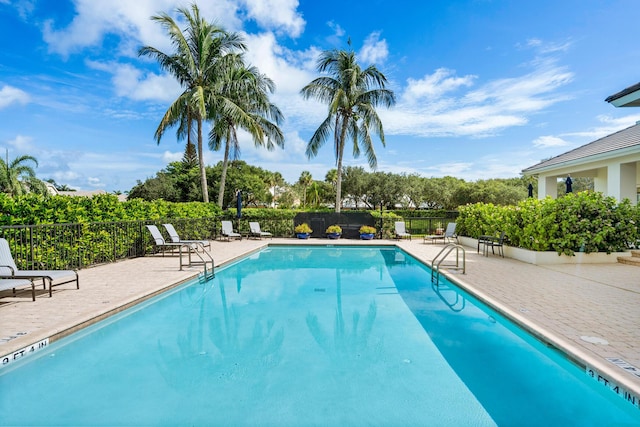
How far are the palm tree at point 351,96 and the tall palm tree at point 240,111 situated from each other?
127 inches

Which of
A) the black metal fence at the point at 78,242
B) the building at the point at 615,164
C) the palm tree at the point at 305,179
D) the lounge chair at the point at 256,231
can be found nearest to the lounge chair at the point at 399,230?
the lounge chair at the point at 256,231

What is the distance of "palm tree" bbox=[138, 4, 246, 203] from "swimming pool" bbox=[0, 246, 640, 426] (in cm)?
1350

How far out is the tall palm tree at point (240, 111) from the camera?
1817cm

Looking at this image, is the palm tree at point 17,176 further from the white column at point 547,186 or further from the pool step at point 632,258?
the pool step at point 632,258

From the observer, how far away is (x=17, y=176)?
31922mm

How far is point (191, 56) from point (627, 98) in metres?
17.3

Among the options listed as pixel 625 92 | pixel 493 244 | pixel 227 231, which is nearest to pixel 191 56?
pixel 227 231

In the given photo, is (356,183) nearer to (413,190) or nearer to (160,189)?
(413,190)

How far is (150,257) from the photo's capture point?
1108 centimetres

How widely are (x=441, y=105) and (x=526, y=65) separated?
4862mm

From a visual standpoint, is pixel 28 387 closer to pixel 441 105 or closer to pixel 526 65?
pixel 526 65

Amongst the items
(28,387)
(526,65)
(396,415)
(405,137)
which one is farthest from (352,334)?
(405,137)

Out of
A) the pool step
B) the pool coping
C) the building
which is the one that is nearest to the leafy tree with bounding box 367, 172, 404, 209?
the building

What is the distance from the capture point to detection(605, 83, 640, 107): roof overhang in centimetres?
507
